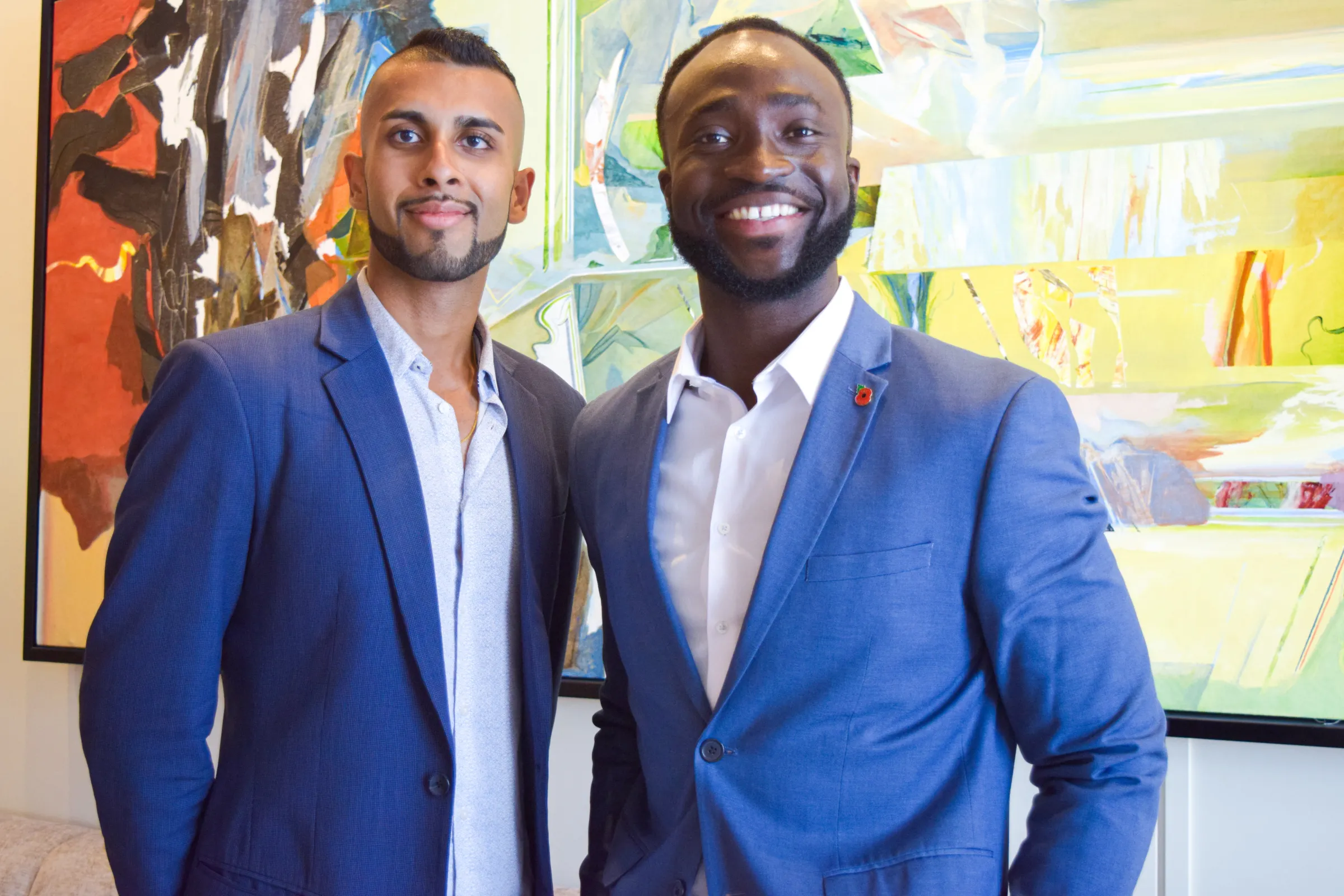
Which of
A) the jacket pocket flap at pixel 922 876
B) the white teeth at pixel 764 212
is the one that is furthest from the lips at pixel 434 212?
the jacket pocket flap at pixel 922 876

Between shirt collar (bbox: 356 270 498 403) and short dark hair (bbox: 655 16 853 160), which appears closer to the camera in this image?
short dark hair (bbox: 655 16 853 160)

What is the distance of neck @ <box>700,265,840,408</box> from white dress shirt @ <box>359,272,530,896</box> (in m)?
0.39

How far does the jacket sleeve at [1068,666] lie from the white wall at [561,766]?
80 centimetres

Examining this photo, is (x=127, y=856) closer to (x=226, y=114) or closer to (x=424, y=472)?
(x=424, y=472)

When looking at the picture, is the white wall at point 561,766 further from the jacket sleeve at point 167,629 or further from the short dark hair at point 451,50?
the short dark hair at point 451,50

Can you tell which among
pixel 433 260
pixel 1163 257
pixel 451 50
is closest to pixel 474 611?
pixel 433 260

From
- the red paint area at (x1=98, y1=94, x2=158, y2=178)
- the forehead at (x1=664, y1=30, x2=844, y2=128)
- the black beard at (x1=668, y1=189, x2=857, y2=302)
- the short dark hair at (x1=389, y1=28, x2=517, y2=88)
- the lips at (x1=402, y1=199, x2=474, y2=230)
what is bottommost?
the black beard at (x1=668, y1=189, x2=857, y2=302)

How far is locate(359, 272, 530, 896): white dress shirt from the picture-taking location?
1.47 meters

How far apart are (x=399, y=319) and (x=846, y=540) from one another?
814mm

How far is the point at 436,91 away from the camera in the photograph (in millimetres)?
1615

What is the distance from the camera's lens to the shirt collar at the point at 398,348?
1.57 m

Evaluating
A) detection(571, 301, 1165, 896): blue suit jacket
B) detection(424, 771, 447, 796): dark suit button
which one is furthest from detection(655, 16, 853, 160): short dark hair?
detection(424, 771, 447, 796): dark suit button

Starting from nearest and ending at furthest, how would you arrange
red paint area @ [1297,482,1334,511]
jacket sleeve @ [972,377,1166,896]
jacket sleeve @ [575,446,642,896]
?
1. jacket sleeve @ [972,377,1166,896]
2. jacket sleeve @ [575,446,642,896]
3. red paint area @ [1297,482,1334,511]

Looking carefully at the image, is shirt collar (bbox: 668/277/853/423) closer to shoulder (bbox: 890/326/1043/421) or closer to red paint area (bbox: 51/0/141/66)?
shoulder (bbox: 890/326/1043/421)
